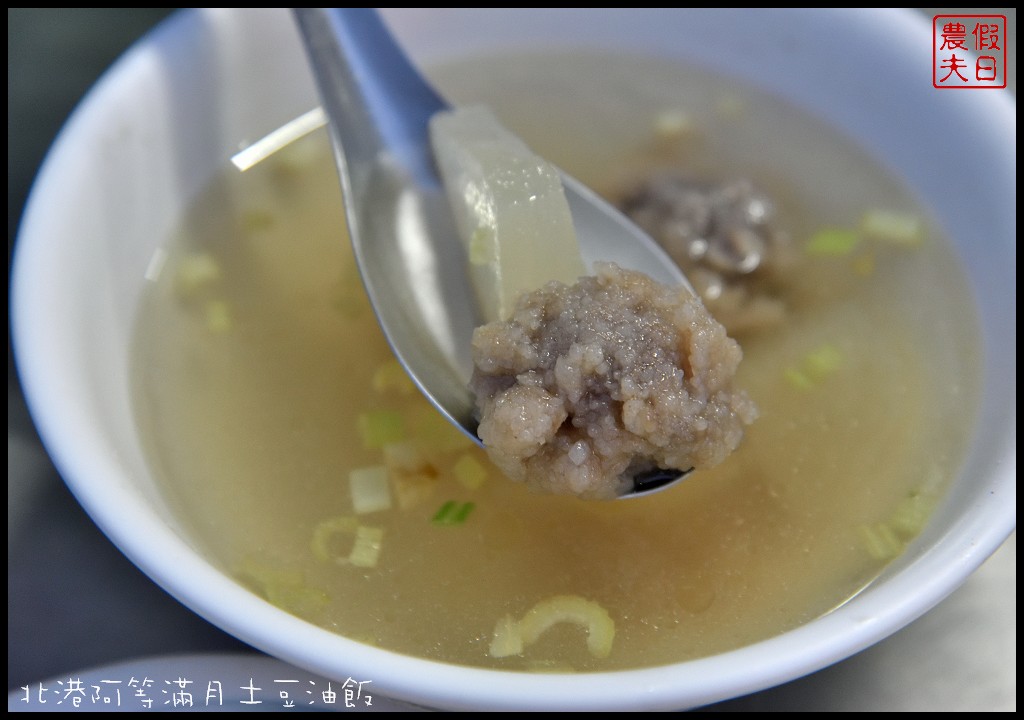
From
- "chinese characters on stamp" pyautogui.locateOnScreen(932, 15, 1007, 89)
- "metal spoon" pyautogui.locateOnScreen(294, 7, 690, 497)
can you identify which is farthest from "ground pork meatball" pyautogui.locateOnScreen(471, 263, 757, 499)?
"chinese characters on stamp" pyautogui.locateOnScreen(932, 15, 1007, 89)

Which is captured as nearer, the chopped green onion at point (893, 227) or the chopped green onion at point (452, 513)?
the chopped green onion at point (452, 513)

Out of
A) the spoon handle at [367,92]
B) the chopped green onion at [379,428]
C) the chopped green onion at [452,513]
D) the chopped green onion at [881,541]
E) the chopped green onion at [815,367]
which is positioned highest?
the spoon handle at [367,92]

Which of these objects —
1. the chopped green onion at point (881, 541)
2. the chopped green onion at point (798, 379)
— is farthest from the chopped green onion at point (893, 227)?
the chopped green onion at point (881, 541)

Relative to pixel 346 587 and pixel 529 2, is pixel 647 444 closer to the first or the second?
pixel 346 587

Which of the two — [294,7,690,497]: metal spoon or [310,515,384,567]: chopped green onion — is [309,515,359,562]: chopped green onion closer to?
[310,515,384,567]: chopped green onion

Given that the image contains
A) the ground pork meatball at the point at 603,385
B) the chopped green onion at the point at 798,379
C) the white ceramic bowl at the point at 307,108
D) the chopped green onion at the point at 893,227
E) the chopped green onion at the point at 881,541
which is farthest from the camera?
the chopped green onion at the point at 893,227

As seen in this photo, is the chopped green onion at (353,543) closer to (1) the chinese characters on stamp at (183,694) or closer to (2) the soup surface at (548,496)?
(2) the soup surface at (548,496)

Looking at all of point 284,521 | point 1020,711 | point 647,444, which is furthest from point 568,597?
point 1020,711
